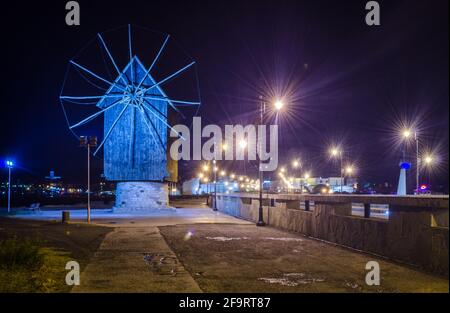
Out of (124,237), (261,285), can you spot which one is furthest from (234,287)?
(124,237)

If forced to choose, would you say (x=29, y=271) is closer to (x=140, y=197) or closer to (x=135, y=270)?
(x=135, y=270)

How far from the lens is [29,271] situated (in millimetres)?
10758

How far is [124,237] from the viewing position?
20.1 m

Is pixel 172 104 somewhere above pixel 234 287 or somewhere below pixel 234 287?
above

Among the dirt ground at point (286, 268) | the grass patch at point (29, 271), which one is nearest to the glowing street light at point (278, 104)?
the dirt ground at point (286, 268)

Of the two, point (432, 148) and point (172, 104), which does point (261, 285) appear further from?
point (432, 148)

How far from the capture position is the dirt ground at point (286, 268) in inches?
373

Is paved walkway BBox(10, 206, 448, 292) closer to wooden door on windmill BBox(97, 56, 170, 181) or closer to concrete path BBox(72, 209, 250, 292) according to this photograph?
concrete path BBox(72, 209, 250, 292)

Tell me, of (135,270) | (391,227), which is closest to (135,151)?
(135,270)

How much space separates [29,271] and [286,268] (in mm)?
6184

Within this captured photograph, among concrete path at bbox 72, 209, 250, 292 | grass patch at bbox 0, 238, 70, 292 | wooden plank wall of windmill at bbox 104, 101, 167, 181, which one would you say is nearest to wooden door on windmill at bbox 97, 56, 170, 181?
wooden plank wall of windmill at bbox 104, 101, 167, 181
